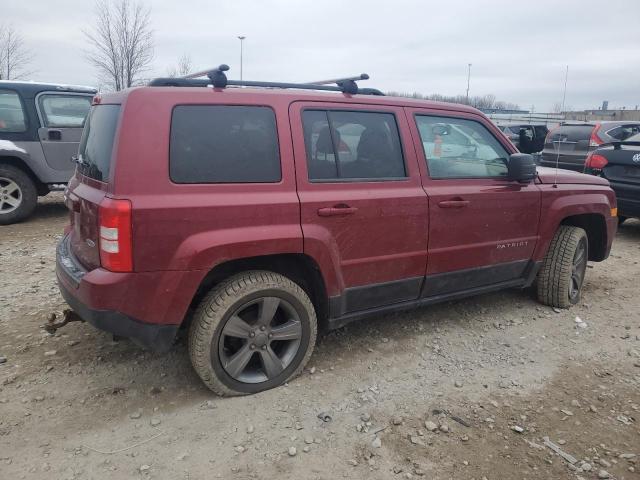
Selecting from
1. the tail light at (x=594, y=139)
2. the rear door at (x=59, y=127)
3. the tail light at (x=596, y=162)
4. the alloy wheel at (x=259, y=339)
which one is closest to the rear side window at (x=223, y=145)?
the alloy wheel at (x=259, y=339)

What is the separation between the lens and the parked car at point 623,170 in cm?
682

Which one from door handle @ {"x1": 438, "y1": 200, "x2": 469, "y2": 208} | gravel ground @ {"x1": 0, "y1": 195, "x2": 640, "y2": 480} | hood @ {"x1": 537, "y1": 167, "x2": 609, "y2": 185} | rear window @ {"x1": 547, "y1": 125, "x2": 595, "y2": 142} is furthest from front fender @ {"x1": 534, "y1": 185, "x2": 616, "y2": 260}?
rear window @ {"x1": 547, "y1": 125, "x2": 595, "y2": 142}

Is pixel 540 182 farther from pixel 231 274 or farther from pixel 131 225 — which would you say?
pixel 131 225

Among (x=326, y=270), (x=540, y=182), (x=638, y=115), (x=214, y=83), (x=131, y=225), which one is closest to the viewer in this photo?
(x=131, y=225)

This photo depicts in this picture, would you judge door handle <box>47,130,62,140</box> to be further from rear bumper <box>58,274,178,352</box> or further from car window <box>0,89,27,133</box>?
rear bumper <box>58,274,178,352</box>

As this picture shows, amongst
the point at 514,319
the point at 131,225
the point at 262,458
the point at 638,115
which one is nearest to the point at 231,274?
the point at 131,225

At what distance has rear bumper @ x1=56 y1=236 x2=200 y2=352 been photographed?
2.55 meters

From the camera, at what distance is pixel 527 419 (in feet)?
9.43

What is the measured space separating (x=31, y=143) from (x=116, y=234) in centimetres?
586

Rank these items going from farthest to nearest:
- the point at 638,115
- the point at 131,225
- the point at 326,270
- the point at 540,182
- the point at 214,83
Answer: the point at 638,115 → the point at 540,182 → the point at 326,270 → the point at 214,83 → the point at 131,225

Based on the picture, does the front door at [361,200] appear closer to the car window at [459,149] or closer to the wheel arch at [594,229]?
the car window at [459,149]

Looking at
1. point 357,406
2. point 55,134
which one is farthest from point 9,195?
point 357,406

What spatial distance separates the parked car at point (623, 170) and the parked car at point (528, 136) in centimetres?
102

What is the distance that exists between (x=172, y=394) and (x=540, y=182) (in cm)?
331
